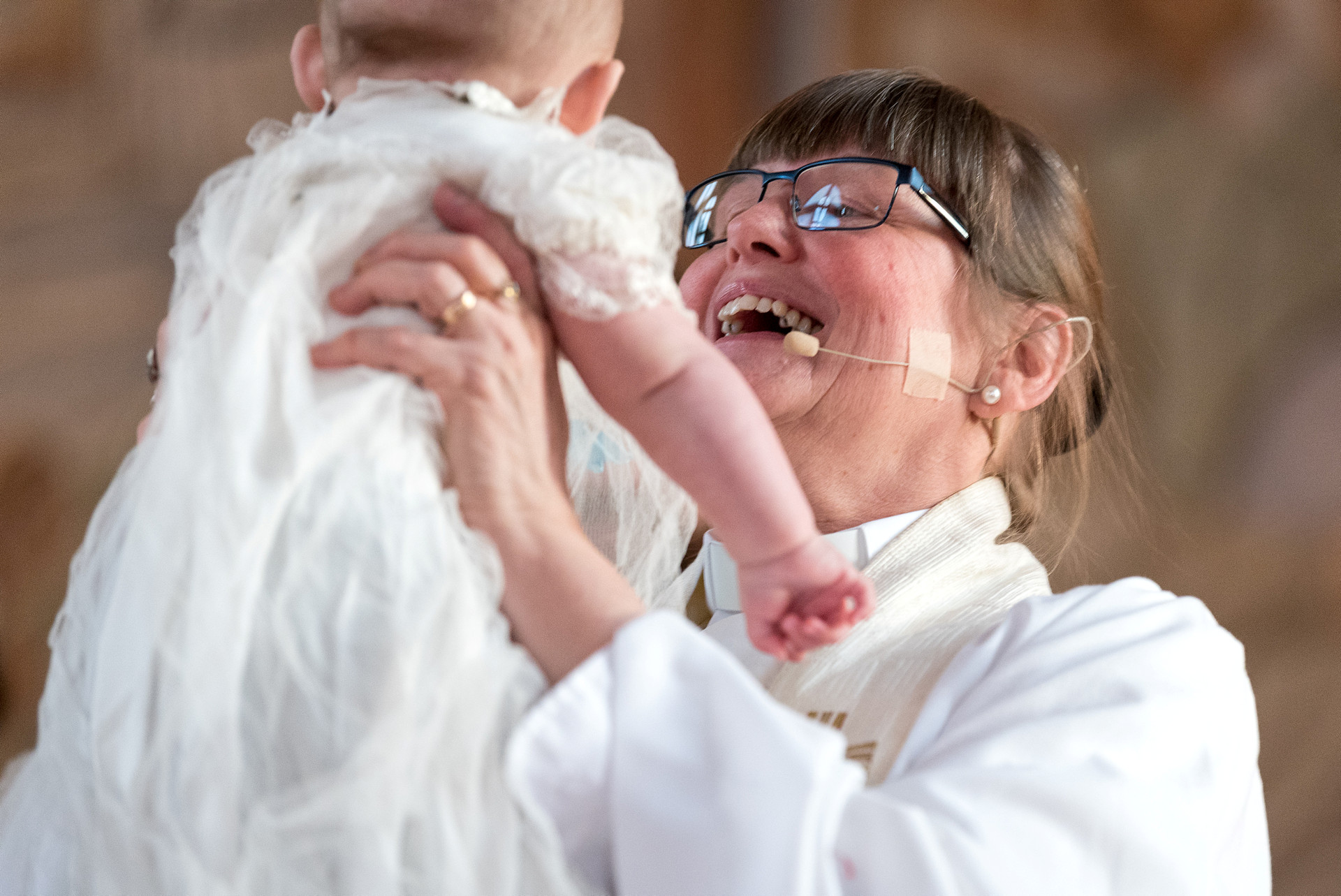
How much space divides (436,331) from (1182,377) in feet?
6.67

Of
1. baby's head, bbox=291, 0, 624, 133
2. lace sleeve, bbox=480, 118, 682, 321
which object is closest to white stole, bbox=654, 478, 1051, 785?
lace sleeve, bbox=480, 118, 682, 321

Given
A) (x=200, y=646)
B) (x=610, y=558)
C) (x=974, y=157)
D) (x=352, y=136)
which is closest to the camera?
(x=200, y=646)

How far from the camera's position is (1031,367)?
1262mm

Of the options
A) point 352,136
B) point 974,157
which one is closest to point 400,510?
point 352,136

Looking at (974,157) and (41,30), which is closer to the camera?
(974,157)

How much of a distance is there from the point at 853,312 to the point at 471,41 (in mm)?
602

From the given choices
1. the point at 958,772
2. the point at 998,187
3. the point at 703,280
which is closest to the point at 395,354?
the point at 958,772

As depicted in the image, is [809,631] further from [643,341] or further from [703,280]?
[703,280]

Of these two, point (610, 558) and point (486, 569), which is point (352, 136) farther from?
point (610, 558)

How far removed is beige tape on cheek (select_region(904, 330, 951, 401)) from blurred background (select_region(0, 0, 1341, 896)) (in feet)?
3.23

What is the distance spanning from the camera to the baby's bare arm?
63 cm

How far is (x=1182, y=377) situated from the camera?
2270mm

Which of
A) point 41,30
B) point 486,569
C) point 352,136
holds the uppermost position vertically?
point 41,30

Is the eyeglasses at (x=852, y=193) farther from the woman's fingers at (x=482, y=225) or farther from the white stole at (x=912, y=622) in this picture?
the woman's fingers at (x=482, y=225)
